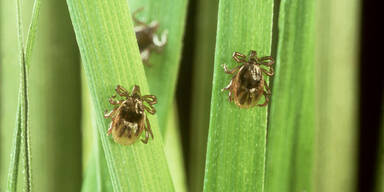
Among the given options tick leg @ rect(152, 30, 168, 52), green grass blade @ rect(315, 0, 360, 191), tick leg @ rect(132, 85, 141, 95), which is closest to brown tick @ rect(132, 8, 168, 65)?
tick leg @ rect(152, 30, 168, 52)

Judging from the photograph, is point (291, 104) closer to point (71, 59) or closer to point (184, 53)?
point (184, 53)

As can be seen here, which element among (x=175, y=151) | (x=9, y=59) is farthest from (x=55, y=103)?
(x=175, y=151)

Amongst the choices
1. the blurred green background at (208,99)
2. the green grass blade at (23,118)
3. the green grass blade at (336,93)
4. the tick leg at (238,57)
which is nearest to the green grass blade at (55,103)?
the blurred green background at (208,99)

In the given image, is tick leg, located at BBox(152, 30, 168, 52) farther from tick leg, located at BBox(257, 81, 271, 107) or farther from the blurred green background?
tick leg, located at BBox(257, 81, 271, 107)

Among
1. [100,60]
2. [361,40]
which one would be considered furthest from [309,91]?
[100,60]

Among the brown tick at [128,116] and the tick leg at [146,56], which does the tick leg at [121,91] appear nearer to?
the brown tick at [128,116]

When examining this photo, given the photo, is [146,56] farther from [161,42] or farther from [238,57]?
[238,57]
